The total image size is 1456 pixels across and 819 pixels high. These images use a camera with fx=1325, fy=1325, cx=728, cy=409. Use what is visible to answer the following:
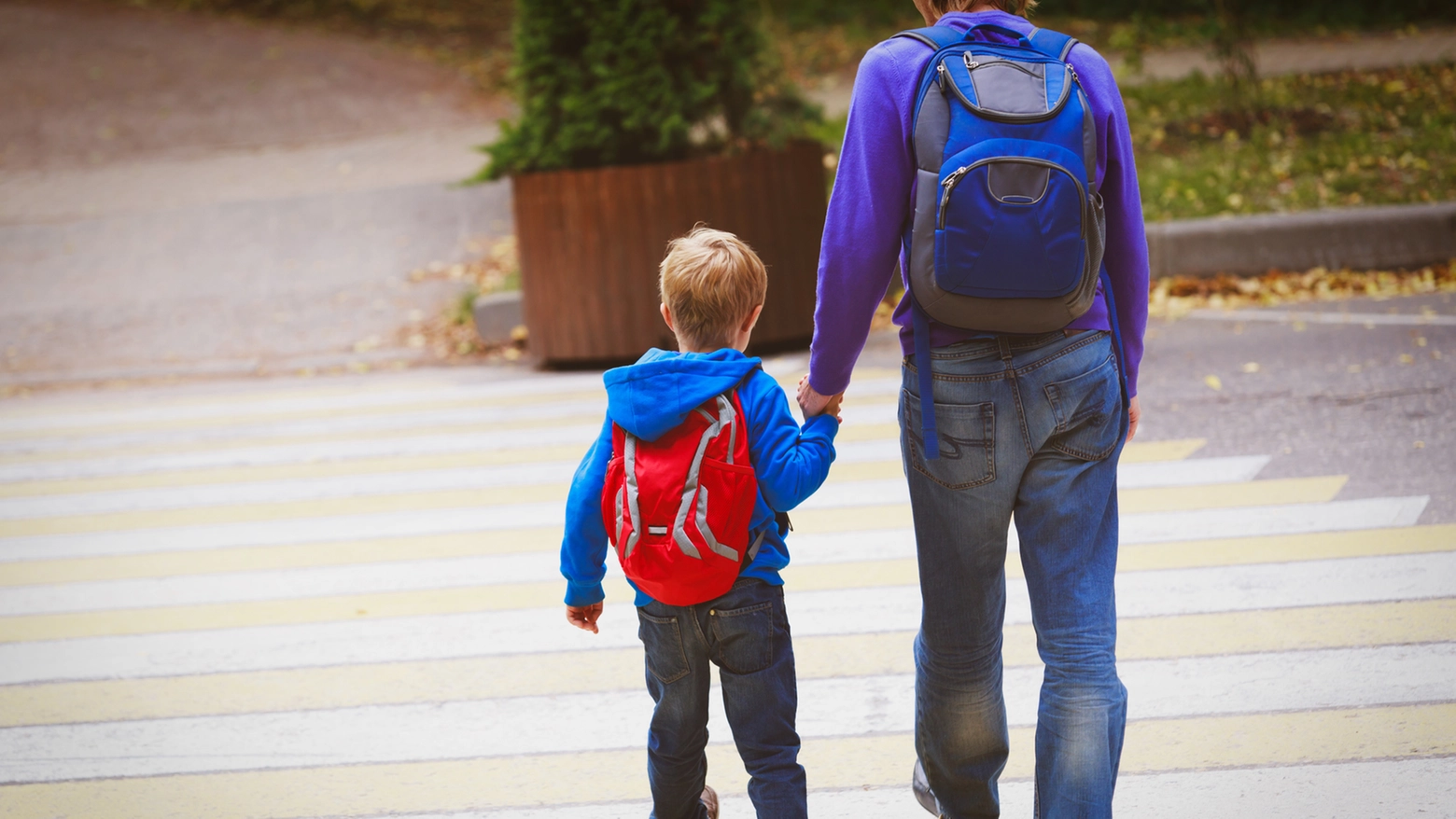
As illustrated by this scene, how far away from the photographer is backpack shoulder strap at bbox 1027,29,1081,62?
2285 mm

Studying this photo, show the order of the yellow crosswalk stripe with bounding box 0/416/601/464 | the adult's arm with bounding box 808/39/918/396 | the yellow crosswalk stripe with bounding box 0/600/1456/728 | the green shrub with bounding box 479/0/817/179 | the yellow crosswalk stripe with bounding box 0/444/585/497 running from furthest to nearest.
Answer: the green shrub with bounding box 479/0/817/179
the yellow crosswalk stripe with bounding box 0/416/601/464
the yellow crosswalk stripe with bounding box 0/444/585/497
the yellow crosswalk stripe with bounding box 0/600/1456/728
the adult's arm with bounding box 808/39/918/396

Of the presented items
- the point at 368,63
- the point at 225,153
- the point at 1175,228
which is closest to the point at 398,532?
the point at 1175,228

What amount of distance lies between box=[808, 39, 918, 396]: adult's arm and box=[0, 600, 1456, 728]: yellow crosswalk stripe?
173cm

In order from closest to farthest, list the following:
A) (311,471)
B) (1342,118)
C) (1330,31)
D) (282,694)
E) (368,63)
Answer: (282,694)
(311,471)
(1342,118)
(1330,31)
(368,63)

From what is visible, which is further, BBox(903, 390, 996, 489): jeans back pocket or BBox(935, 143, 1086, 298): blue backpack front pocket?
BBox(903, 390, 996, 489): jeans back pocket

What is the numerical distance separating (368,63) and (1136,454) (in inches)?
648

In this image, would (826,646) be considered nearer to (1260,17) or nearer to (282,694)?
(282,694)

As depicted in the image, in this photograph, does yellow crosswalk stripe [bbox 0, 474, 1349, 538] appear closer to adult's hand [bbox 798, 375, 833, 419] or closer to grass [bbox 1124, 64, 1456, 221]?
adult's hand [bbox 798, 375, 833, 419]

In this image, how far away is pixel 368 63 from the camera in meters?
19.6

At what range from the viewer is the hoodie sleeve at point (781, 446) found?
2.43 meters

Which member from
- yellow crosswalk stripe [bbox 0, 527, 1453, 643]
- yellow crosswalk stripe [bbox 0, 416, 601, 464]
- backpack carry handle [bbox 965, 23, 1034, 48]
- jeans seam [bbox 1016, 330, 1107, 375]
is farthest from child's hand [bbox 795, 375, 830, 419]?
yellow crosswalk stripe [bbox 0, 416, 601, 464]

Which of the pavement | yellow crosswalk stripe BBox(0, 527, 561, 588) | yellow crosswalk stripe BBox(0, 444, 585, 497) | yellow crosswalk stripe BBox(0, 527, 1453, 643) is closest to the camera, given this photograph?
yellow crosswalk stripe BBox(0, 527, 1453, 643)

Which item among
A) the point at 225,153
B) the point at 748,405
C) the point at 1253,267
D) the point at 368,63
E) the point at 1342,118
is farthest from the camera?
the point at 368,63

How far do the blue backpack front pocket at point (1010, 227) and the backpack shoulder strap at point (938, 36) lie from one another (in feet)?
0.71
